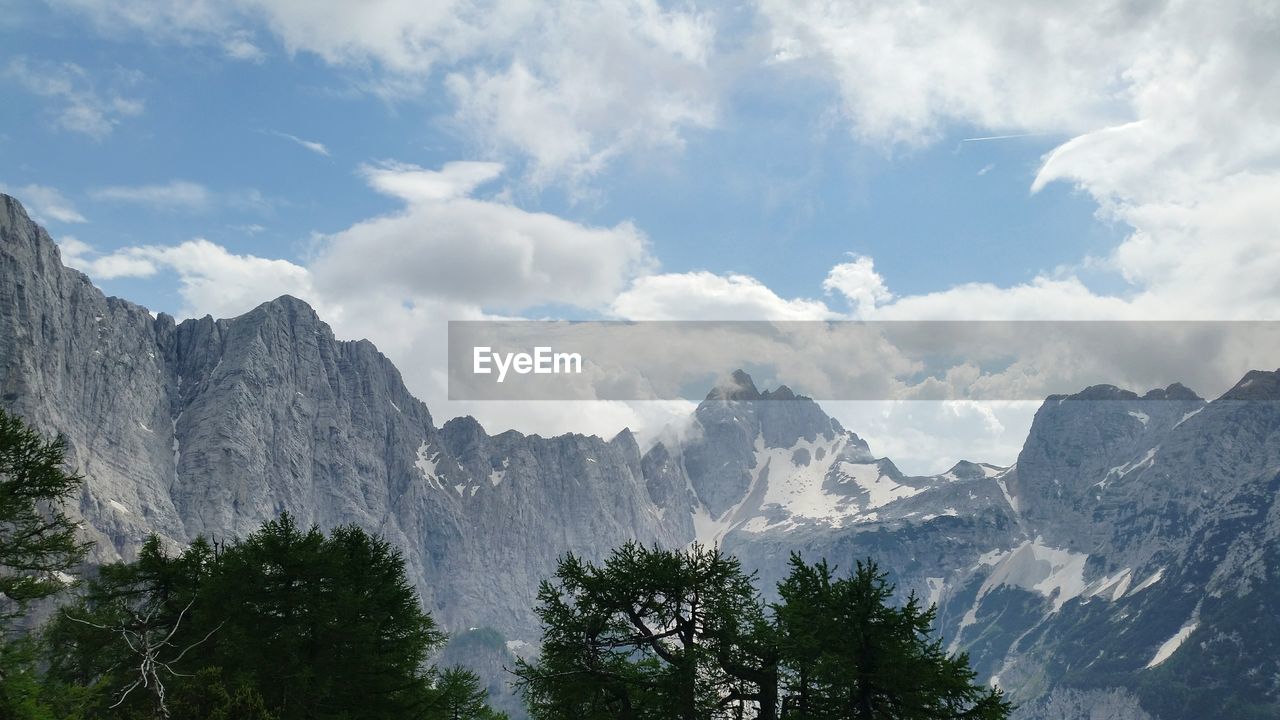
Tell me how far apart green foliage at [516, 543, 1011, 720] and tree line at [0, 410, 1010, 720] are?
57 mm

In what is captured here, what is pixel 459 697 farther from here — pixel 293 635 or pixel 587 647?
pixel 587 647

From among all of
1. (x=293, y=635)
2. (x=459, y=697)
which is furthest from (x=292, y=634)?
(x=459, y=697)

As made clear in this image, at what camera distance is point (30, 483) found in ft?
109

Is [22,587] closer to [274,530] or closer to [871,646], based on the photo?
[274,530]

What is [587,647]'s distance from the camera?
3048cm

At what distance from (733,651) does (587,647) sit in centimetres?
464

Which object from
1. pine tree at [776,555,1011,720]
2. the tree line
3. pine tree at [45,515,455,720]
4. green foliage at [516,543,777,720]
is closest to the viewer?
pine tree at [776,555,1011,720]

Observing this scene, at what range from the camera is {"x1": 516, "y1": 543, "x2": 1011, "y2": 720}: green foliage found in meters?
27.4

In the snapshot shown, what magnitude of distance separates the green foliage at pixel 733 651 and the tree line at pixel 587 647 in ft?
0.19

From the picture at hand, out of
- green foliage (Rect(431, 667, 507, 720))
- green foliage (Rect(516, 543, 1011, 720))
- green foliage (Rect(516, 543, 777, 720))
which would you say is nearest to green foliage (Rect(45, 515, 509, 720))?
green foliage (Rect(431, 667, 507, 720))

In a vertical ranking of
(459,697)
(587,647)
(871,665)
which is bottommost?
(459,697)

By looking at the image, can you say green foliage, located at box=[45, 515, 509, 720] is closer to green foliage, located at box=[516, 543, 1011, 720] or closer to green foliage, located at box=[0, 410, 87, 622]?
green foliage, located at box=[0, 410, 87, 622]

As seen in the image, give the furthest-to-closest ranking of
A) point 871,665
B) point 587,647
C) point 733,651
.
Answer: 1. point 587,647
2. point 733,651
3. point 871,665

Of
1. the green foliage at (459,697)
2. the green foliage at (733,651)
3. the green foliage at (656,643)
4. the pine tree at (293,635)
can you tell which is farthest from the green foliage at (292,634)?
the green foliage at (656,643)
